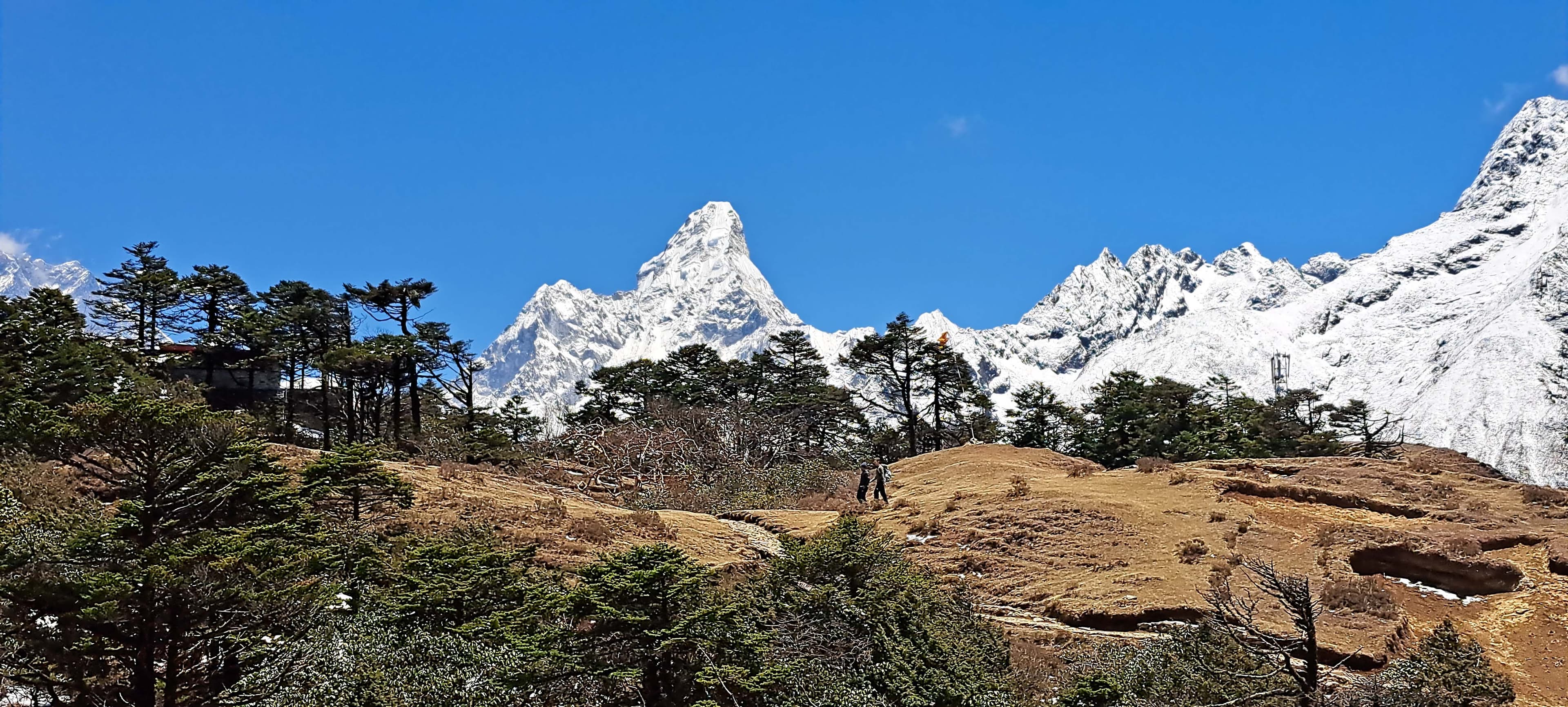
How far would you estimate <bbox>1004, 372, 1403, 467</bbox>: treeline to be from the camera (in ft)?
103

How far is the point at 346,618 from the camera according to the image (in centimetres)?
A: 984

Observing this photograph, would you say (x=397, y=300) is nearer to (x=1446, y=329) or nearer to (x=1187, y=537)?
(x=1187, y=537)

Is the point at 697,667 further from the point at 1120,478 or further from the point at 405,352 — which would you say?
the point at 405,352

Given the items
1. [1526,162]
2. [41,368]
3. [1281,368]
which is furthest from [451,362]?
[1526,162]

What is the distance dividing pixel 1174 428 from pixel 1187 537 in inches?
756

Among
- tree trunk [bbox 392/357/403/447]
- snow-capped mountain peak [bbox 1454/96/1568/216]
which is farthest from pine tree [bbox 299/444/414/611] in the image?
snow-capped mountain peak [bbox 1454/96/1568/216]

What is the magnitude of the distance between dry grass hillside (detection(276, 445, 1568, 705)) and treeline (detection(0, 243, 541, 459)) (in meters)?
6.63

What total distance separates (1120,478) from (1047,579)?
7726mm

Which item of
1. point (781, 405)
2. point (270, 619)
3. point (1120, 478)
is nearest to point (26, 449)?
point (270, 619)

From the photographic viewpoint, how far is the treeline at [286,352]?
999 inches

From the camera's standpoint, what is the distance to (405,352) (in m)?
26.4

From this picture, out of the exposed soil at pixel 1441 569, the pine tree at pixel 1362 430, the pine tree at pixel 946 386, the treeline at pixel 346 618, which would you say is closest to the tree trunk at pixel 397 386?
the treeline at pixel 346 618

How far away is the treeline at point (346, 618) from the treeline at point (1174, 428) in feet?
72.0

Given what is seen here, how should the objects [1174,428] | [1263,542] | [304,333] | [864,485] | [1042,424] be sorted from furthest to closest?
1. [1042,424]
2. [1174,428]
3. [304,333]
4. [864,485]
5. [1263,542]
